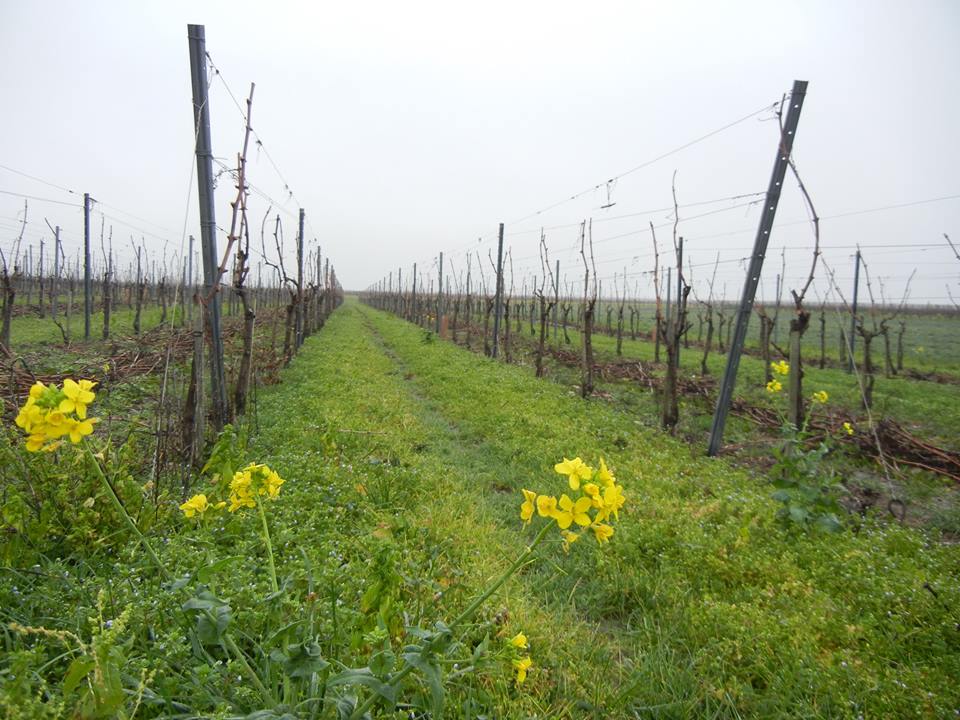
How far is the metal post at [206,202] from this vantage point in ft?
14.9

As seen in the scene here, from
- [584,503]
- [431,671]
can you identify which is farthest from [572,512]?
[431,671]

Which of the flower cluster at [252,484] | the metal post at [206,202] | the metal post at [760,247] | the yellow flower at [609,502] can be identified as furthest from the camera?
the metal post at [760,247]

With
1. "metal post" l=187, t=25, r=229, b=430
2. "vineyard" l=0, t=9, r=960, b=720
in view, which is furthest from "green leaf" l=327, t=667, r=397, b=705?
"metal post" l=187, t=25, r=229, b=430

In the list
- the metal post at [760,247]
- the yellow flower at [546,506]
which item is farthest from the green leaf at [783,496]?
the yellow flower at [546,506]

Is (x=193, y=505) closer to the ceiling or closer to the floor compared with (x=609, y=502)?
closer to the floor

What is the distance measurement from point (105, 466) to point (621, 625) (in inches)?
111

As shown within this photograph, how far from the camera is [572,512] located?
1.35 m

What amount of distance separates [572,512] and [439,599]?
4.48 ft

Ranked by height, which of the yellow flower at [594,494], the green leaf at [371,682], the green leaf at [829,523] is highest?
the yellow flower at [594,494]

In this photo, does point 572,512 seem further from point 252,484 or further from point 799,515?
point 799,515

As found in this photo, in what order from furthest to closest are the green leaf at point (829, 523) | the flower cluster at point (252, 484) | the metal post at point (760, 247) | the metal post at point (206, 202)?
the metal post at point (760, 247) < the metal post at point (206, 202) < the green leaf at point (829, 523) < the flower cluster at point (252, 484)

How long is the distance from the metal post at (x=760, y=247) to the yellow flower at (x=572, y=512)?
458 cm

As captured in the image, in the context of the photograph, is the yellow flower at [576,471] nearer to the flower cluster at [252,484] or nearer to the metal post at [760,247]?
the flower cluster at [252,484]

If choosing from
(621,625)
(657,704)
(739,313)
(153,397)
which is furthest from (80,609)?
(739,313)
